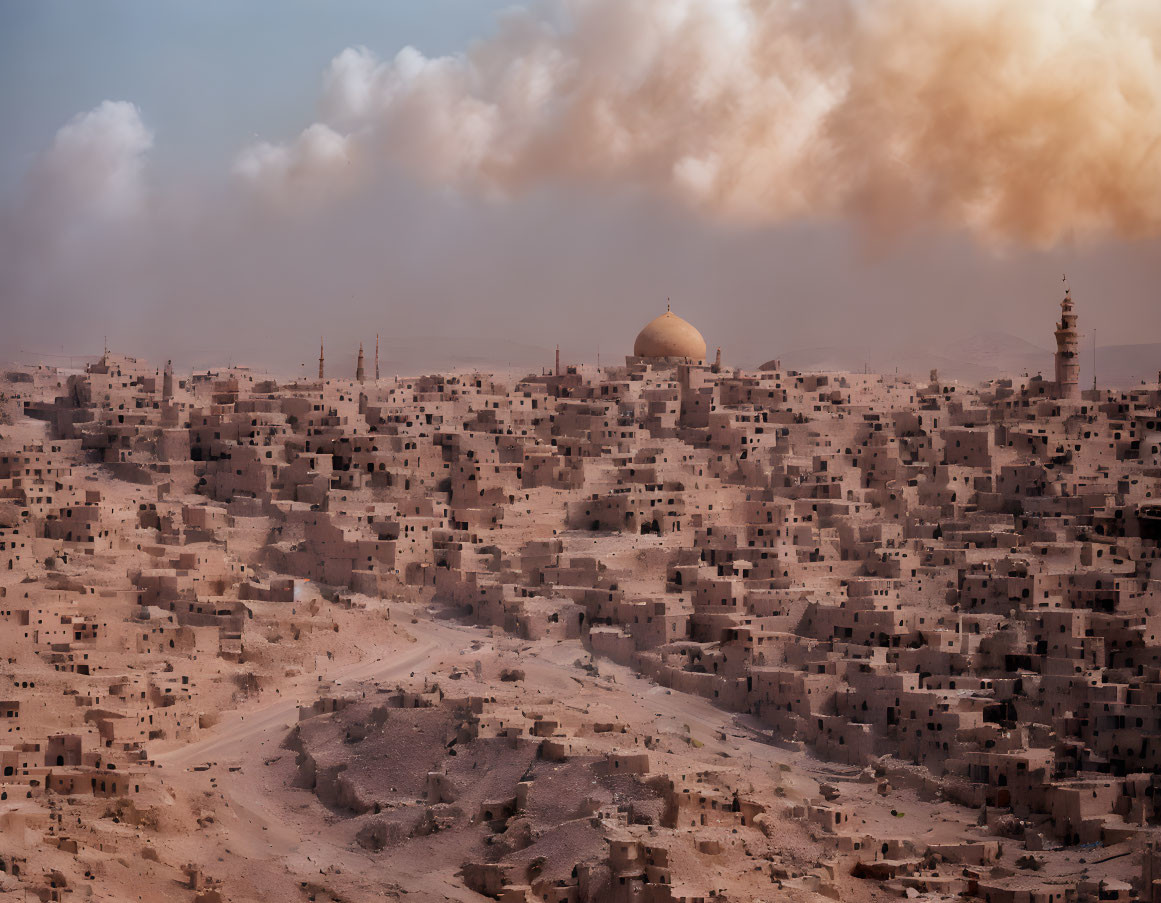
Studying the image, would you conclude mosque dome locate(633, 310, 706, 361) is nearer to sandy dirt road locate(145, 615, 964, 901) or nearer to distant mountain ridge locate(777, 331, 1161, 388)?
distant mountain ridge locate(777, 331, 1161, 388)

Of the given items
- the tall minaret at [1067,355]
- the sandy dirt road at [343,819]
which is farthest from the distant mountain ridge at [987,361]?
the sandy dirt road at [343,819]

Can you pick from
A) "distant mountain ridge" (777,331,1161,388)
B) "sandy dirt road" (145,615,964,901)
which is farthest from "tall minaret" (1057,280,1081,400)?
"sandy dirt road" (145,615,964,901)

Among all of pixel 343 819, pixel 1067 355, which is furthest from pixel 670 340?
pixel 343 819

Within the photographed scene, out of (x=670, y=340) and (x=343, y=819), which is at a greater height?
(x=670, y=340)

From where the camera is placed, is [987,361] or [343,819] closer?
[343,819]

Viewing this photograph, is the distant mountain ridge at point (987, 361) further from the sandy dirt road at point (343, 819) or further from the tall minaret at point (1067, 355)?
the sandy dirt road at point (343, 819)

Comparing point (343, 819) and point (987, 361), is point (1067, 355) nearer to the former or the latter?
point (987, 361)
